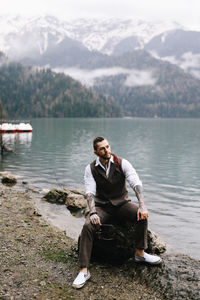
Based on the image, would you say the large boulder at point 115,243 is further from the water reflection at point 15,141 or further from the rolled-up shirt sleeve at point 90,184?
the water reflection at point 15,141

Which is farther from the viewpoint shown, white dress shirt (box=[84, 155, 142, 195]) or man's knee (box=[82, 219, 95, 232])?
white dress shirt (box=[84, 155, 142, 195])

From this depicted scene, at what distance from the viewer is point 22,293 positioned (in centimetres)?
675

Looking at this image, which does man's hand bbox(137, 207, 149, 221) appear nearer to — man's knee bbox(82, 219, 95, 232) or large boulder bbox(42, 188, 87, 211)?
man's knee bbox(82, 219, 95, 232)

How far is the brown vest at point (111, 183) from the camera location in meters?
7.88

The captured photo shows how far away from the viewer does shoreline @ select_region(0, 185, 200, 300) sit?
6.93m

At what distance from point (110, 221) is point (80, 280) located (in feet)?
5.80

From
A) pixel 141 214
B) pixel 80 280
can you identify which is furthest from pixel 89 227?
pixel 141 214

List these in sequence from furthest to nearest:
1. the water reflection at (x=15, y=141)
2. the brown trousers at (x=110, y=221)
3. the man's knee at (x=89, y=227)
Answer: the water reflection at (x=15, y=141) → the man's knee at (x=89, y=227) → the brown trousers at (x=110, y=221)

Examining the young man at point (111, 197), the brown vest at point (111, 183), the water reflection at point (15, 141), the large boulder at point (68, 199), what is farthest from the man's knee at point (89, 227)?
the water reflection at point (15, 141)

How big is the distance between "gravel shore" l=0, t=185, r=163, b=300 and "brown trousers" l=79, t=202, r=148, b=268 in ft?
2.23

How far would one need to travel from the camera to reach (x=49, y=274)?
7.72 m

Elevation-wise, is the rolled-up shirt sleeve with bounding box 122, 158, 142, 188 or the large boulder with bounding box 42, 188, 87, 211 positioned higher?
the rolled-up shirt sleeve with bounding box 122, 158, 142, 188

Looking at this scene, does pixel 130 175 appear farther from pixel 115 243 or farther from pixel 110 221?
pixel 115 243

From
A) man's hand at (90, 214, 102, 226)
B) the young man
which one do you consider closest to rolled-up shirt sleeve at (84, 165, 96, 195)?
the young man
